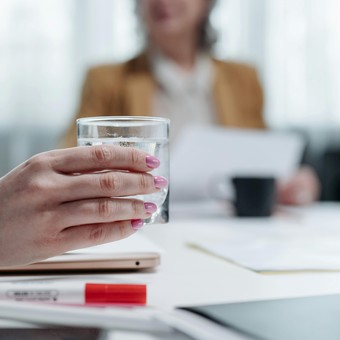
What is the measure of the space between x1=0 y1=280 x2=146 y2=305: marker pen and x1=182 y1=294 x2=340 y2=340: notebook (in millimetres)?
66

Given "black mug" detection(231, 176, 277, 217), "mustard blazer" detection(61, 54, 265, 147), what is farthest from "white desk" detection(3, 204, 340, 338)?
"mustard blazer" detection(61, 54, 265, 147)

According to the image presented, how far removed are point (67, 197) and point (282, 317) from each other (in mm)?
231

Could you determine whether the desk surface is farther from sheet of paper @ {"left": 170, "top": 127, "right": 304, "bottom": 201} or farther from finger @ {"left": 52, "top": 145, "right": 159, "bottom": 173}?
sheet of paper @ {"left": 170, "top": 127, "right": 304, "bottom": 201}

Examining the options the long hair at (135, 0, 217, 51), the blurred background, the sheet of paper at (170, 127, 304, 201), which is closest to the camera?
the sheet of paper at (170, 127, 304, 201)

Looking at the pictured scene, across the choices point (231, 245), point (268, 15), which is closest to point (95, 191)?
point (231, 245)

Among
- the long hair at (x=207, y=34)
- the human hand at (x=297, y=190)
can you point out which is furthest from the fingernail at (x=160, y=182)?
the long hair at (x=207, y=34)

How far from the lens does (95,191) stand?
59 cm

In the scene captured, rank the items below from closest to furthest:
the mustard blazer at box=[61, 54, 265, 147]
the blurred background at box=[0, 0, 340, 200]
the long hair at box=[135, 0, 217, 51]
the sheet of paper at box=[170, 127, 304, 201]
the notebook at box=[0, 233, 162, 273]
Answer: the notebook at box=[0, 233, 162, 273]
the sheet of paper at box=[170, 127, 304, 201]
the mustard blazer at box=[61, 54, 265, 147]
the long hair at box=[135, 0, 217, 51]
the blurred background at box=[0, 0, 340, 200]

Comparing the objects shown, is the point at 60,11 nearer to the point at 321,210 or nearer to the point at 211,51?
the point at 211,51

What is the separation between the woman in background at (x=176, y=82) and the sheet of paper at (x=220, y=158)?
0.51 m

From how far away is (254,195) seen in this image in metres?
1.32

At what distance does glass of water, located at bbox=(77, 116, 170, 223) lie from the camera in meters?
0.65

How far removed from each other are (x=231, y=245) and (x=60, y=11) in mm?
1985

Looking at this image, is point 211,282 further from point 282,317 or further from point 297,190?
point 297,190
